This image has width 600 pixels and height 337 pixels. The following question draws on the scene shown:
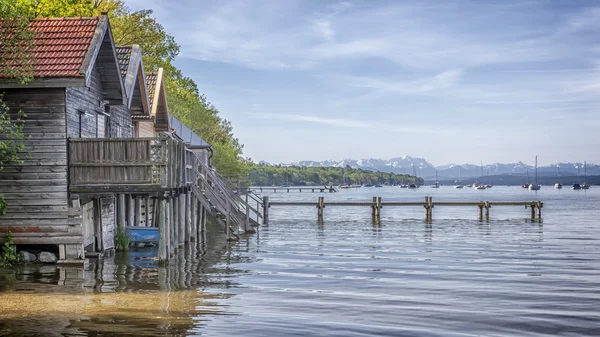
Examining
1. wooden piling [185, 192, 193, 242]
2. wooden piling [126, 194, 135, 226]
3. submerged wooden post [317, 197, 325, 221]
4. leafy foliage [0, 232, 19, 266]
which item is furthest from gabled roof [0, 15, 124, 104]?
submerged wooden post [317, 197, 325, 221]

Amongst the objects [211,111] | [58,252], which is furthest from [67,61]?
[211,111]

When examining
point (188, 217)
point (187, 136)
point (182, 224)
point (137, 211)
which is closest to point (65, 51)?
point (137, 211)

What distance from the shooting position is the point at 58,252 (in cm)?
2520

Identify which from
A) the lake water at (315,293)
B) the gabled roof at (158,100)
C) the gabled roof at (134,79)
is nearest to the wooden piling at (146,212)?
the lake water at (315,293)

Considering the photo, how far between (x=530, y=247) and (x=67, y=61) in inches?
936

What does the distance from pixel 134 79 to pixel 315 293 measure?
13.6m

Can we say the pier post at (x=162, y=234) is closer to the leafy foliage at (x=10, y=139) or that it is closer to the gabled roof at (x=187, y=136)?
the leafy foliage at (x=10, y=139)

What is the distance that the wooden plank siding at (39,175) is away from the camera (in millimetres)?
23938

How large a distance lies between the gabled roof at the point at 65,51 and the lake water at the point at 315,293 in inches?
230

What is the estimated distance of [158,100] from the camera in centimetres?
3869

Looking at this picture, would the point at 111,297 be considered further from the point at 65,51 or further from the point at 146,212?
the point at 146,212

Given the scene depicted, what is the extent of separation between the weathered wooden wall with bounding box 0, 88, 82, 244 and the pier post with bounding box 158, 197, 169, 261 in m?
3.41

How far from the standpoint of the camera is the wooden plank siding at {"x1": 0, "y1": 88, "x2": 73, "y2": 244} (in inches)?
942

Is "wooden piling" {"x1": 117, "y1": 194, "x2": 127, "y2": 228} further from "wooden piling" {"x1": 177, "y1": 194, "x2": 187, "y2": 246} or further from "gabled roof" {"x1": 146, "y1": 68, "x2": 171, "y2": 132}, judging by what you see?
"gabled roof" {"x1": 146, "y1": 68, "x2": 171, "y2": 132}
